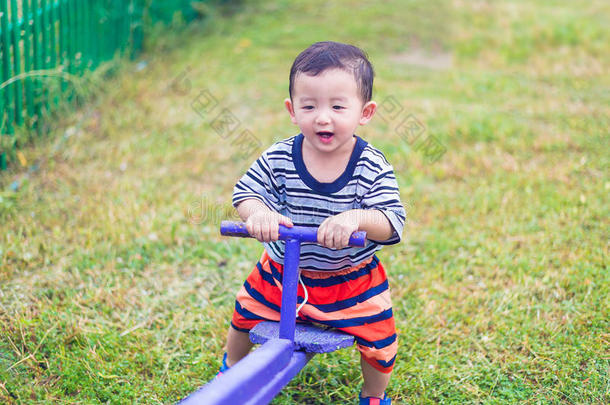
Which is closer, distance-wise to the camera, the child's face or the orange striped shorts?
the child's face

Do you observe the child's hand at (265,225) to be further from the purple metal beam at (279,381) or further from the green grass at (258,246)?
the green grass at (258,246)

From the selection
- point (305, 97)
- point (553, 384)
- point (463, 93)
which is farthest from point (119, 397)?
point (463, 93)

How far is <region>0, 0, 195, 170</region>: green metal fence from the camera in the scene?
12.8 ft

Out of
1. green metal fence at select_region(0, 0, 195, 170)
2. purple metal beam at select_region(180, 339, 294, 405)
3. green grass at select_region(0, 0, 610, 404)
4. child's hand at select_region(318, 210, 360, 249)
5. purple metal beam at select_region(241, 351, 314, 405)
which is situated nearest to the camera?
purple metal beam at select_region(180, 339, 294, 405)

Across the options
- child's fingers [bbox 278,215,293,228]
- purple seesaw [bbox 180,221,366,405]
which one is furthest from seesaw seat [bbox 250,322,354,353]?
child's fingers [bbox 278,215,293,228]

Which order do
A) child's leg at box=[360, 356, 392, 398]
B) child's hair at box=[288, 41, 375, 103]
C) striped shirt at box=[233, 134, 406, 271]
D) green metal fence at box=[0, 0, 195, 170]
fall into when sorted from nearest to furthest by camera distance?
child's hair at box=[288, 41, 375, 103]
striped shirt at box=[233, 134, 406, 271]
child's leg at box=[360, 356, 392, 398]
green metal fence at box=[0, 0, 195, 170]

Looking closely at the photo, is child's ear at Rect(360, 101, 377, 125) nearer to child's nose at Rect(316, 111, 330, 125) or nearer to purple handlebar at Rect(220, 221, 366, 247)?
child's nose at Rect(316, 111, 330, 125)

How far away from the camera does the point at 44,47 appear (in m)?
4.30

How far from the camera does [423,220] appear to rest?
3.82m

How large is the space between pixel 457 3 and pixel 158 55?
409 centimetres

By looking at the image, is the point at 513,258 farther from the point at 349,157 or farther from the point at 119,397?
the point at 119,397

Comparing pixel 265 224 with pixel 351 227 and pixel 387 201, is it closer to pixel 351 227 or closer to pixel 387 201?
pixel 351 227

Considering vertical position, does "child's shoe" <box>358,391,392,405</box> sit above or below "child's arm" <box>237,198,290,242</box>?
below

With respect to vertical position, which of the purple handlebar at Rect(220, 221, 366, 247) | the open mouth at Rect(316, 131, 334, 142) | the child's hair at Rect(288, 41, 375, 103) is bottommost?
the purple handlebar at Rect(220, 221, 366, 247)
